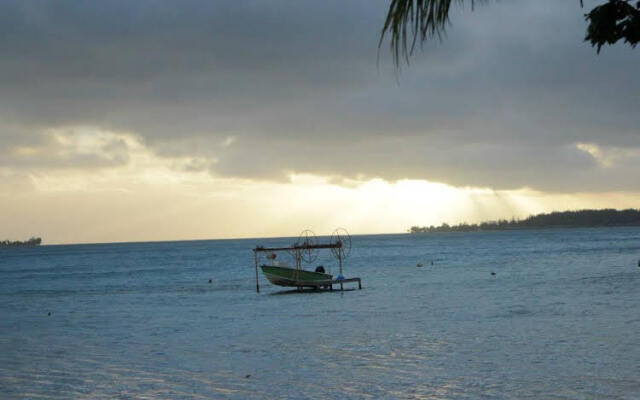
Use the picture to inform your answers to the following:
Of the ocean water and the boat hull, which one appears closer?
the ocean water

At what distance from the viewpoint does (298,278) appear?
56125 millimetres

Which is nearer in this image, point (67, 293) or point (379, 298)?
point (379, 298)

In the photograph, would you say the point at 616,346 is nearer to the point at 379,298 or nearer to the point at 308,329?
the point at 308,329

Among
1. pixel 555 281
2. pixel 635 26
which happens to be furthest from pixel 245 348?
pixel 555 281

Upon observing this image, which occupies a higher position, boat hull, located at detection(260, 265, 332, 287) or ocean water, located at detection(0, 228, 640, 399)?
boat hull, located at detection(260, 265, 332, 287)

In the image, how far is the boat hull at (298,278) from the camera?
55938 mm

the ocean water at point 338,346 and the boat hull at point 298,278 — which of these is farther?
the boat hull at point 298,278

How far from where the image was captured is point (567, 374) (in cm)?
1936

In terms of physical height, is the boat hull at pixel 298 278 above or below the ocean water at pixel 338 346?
above

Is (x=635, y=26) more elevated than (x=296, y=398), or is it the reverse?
(x=635, y=26)

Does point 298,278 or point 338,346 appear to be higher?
point 298,278

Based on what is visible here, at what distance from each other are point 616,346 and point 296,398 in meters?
12.5

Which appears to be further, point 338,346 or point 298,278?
point 298,278

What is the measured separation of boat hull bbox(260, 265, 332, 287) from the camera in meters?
55.9
